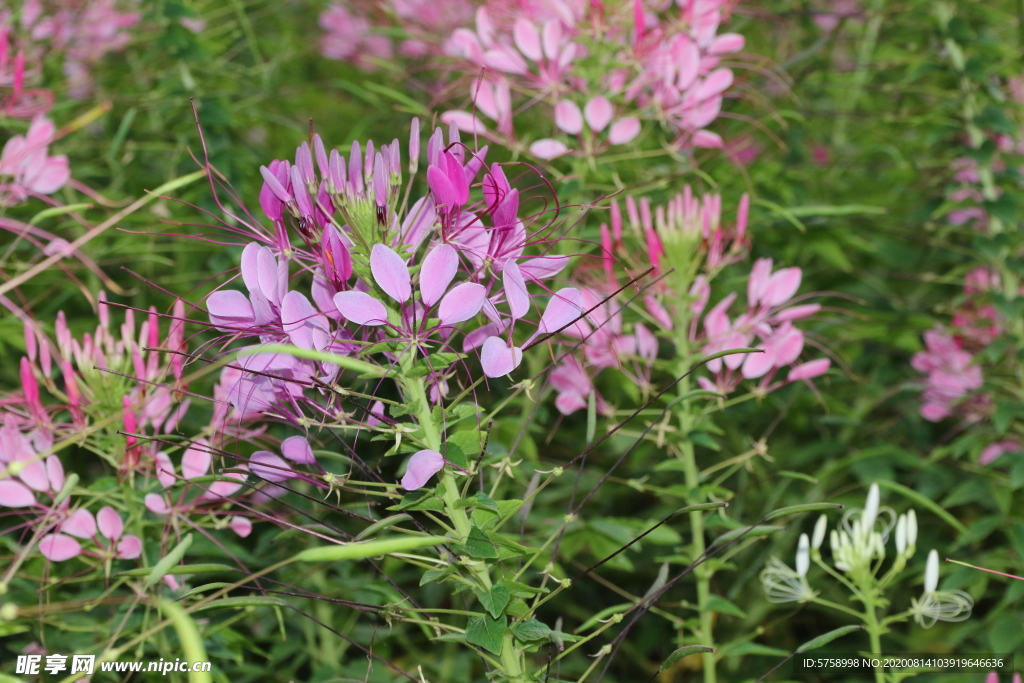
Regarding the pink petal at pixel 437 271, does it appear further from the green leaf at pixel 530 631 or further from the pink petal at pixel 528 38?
the pink petal at pixel 528 38

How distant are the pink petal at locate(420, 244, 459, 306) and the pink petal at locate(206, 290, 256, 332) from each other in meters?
0.16

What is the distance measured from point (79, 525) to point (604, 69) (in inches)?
32.7

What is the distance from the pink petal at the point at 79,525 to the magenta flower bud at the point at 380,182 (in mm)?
473

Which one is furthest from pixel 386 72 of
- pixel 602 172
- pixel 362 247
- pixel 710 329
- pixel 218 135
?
pixel 362 247

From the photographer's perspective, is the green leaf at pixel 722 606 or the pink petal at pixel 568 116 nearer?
the green leaf at pixel 722 606

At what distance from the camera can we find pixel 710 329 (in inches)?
38.5

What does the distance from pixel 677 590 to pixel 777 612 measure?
222mm

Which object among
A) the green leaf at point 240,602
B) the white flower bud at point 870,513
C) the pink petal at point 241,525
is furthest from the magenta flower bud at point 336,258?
the white flower bud at point 870,513

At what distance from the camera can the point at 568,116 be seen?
1.05m

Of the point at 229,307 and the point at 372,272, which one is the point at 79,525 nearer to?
the point at 229,307

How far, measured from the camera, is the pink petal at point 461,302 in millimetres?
614

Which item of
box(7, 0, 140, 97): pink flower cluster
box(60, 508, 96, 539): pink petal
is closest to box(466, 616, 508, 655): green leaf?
box(60, 508, 96, 539): pink petal

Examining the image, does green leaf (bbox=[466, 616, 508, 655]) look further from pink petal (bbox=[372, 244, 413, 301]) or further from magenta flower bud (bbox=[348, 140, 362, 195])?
magenta flower bud (bbox=[348, 140, 362, 195])

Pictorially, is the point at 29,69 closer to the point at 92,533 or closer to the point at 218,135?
the point at 218,135
